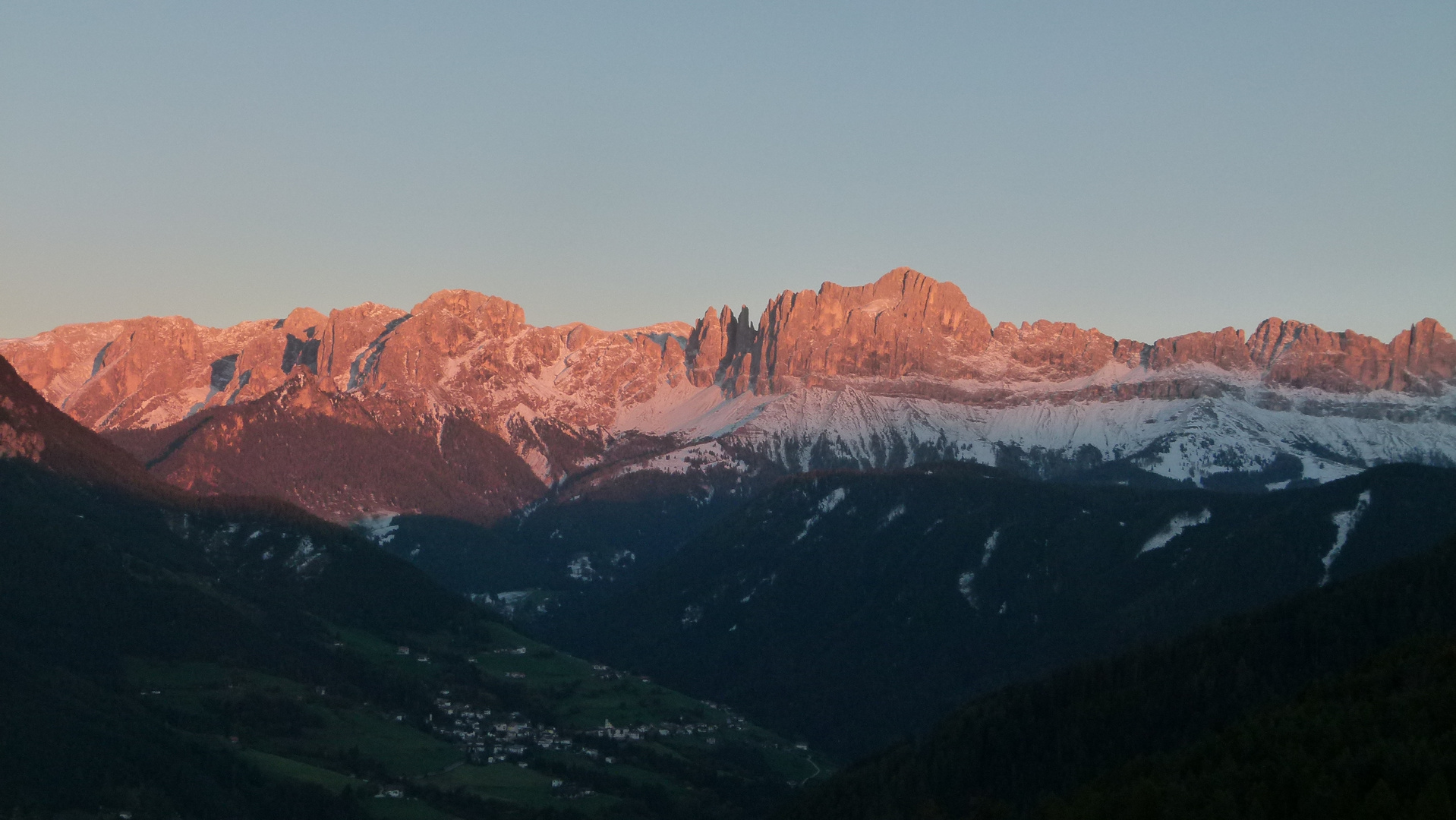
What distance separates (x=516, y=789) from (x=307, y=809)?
30.6m

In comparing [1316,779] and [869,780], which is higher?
[1316,779]

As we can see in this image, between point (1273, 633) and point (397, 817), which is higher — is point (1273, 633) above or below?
above

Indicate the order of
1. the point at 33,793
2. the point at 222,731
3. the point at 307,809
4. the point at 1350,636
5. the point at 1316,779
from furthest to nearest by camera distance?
the point at 222,731 → the point at 307,809 → the point at 1350,636 → the point at 33,793 → the point at 1316,779

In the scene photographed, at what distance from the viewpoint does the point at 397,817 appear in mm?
178625

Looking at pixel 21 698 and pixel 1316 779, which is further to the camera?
pixel 21 698

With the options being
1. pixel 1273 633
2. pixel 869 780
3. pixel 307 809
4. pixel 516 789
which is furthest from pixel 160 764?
pixel 1273 633

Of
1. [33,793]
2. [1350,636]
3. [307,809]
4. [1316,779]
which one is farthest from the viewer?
[307,809]

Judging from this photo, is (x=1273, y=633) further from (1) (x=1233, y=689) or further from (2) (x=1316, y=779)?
(2) (x=1316, y=779)

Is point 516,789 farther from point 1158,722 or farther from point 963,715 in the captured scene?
point 1158,722

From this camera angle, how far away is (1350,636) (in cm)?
A: 16512

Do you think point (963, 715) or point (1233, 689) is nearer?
point (1233, 689)

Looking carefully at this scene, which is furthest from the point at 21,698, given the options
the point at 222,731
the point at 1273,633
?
the point at 1273,633

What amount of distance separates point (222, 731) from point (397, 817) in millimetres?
32494

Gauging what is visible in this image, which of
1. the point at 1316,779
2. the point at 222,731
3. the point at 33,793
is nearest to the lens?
the point at 1316,779
